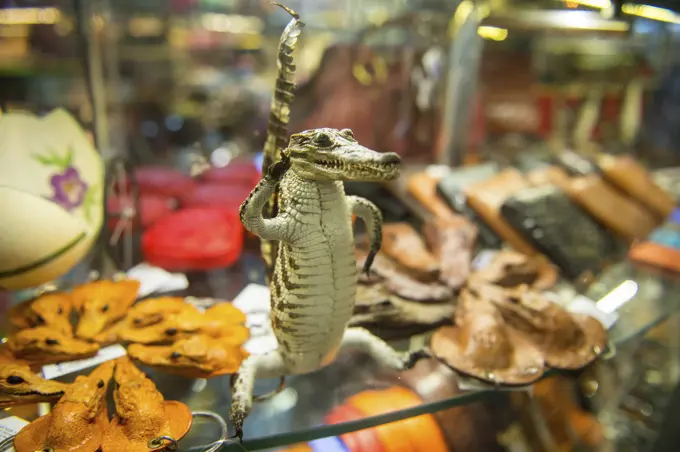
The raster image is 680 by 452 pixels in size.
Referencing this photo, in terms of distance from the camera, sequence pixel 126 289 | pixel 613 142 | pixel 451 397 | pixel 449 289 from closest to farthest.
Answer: pixel 451 397 < pixel 126 289 < pixel 449 289 < pixel 613 142

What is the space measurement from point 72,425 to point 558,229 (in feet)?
3.57

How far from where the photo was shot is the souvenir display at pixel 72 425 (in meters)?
0.61

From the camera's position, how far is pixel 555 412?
43.1 inches

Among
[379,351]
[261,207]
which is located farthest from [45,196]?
[379,351]

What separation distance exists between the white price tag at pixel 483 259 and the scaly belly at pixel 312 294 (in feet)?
1.69

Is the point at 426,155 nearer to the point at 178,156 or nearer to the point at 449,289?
the point at 449,289

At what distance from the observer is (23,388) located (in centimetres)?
70

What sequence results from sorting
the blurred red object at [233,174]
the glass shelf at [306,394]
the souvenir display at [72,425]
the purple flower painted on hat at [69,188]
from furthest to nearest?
the blurred red object at [233,174] < the purple flower painted on hat at [69,188] < the glass shelf at [306,394] < the souvenir display at [72,425]

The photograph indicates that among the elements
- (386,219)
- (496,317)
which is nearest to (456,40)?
(386,219)

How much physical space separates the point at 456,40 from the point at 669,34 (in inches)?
25.0

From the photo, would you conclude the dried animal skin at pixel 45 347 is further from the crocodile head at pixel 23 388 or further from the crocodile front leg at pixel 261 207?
the crocodile front leg at pixel 261 207

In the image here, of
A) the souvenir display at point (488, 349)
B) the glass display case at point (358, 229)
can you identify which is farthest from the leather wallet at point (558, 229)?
the souvenir display at point (488, 349)

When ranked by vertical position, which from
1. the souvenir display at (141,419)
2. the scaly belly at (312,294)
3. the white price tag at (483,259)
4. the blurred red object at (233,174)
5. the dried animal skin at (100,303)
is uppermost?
the scaly belly at (312,294)

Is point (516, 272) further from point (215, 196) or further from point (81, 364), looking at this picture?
point (81, 364)
